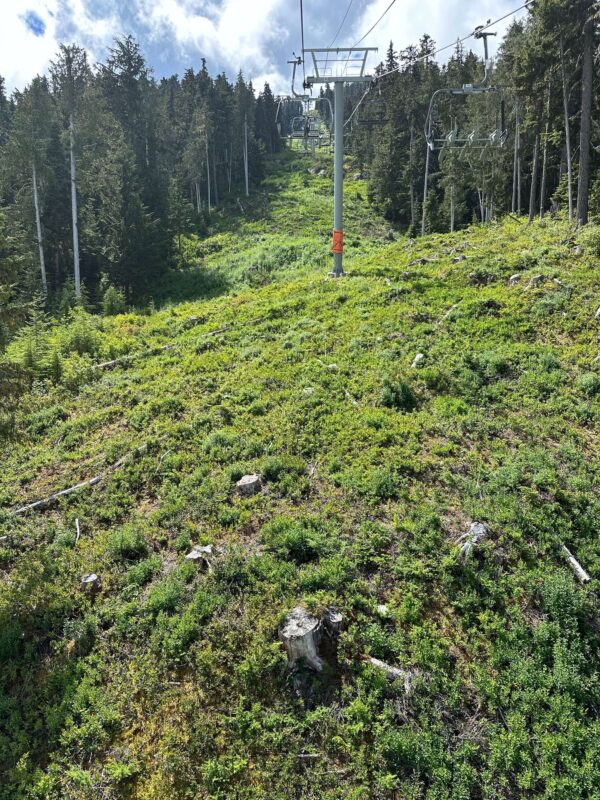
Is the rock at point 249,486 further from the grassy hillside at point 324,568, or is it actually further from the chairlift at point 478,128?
the chairlift at point 478,128

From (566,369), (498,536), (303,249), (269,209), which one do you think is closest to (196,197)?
(269,209)

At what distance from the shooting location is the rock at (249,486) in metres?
9.10

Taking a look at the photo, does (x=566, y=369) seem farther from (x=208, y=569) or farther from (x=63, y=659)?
(x=63, y=659)

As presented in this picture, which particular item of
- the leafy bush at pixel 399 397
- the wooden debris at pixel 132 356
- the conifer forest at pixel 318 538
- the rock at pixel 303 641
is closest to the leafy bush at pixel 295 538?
the conifer forest at pixel 318 538

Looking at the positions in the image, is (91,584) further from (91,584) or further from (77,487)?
(77,487)

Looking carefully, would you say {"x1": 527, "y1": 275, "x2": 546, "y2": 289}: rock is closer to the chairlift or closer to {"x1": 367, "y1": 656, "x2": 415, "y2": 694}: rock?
the chairlift

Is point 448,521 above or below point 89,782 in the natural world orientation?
above

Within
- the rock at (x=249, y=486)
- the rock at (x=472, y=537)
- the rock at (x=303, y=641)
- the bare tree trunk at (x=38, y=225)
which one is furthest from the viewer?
the bare tree trunk at (x=38, y=225)

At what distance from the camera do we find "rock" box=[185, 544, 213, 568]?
766cm

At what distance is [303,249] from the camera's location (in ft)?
116

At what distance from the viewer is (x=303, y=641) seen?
6.07 metres

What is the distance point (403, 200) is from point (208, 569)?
49.4 m

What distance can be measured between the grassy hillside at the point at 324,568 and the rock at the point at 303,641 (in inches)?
5.1

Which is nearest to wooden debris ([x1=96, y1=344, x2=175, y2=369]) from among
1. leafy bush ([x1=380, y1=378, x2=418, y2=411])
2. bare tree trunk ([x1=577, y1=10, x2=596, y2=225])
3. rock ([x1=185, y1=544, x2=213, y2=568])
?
leafy bush ([x1=380, y1=378, x2=418, y2=411])
